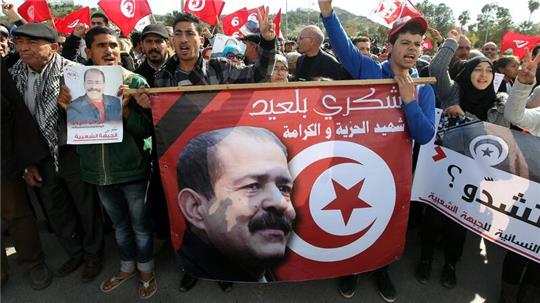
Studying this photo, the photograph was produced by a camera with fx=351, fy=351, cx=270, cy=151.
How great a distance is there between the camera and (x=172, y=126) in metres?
2.19

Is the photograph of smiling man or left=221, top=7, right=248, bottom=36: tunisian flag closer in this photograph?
the photograph of smiling man

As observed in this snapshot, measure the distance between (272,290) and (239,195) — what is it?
96 centimetres

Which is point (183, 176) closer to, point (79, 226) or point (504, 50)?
point (79, 226)

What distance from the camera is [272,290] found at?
267 centimetres

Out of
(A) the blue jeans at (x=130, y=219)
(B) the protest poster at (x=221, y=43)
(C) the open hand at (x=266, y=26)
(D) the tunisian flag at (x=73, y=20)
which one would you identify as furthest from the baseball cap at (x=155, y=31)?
(D) the tunisian flag at (x=73, y=20)

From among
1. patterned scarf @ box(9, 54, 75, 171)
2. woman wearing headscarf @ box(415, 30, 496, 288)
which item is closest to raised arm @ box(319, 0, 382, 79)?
woman wearing headscarf @ box(415, 30, 496, 288)

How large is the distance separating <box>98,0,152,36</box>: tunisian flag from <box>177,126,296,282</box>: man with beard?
4969 millimetres

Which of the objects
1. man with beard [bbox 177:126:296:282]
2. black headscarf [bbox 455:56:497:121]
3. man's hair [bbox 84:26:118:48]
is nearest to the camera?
man with beard [bbox 177:126:296:282]

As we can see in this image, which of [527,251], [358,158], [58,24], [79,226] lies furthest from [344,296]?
[58,24]

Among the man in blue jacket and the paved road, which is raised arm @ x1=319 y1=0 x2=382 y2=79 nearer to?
the man in blue jacket

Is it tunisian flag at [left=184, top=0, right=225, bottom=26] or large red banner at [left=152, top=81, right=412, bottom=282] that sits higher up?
tunisian flag at [left=184, top=0, right=225, bottom=26]

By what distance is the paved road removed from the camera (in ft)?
8.46

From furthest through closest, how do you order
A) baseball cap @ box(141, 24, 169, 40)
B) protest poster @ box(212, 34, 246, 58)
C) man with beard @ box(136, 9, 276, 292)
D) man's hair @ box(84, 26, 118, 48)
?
protest poster @ box(212, 34, 246, 58), baseball cap @ box(141, 24, 169, 40), man with beard @ box(136, 9, 276, 292), man's hair @ box(84, 26, 118, 48)

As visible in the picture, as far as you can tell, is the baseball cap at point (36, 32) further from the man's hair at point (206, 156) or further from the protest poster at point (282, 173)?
the man's hair at point (206, 156)
